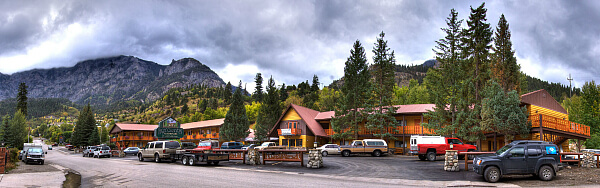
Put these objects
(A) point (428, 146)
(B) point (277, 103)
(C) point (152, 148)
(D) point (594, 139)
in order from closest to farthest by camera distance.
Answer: (A) point (428, 146) → (C) point (152, 148) → (D) point (594, 139) → (B) point (277, 103)

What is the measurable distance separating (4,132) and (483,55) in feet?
271

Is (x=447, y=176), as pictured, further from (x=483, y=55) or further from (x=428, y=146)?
(x=483, y=55)

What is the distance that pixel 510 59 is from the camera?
32.6 m

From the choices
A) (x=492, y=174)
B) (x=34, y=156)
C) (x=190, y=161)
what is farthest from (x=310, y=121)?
(x=492, y=174)

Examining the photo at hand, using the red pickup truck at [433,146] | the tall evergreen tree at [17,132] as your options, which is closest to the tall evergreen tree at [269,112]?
the red pickup truck at [433,146]

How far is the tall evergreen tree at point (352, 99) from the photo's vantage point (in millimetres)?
43969

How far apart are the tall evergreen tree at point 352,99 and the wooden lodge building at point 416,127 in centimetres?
159

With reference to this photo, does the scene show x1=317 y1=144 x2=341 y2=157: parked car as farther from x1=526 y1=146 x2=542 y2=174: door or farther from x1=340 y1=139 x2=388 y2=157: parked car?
x1=526 y1=146 x2=542 y2=174: door

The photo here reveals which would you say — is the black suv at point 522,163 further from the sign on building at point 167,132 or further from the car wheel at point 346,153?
the sign on building at point 167,132

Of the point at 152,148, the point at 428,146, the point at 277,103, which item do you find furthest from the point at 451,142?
the point at 277,103

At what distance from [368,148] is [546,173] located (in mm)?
20679

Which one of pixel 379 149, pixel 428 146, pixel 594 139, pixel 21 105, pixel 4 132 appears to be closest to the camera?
pixel 428 146

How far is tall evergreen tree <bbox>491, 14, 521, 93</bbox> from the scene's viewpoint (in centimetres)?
3241

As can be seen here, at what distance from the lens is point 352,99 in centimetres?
4478
